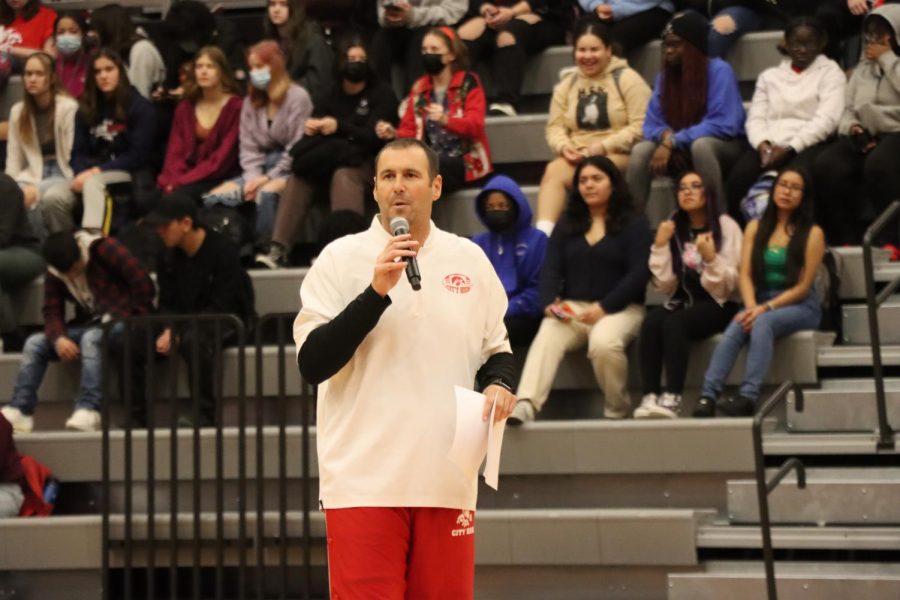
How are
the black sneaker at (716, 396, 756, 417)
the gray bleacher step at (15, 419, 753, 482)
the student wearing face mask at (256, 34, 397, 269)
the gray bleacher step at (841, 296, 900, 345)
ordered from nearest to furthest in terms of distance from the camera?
the gray bleacher step at (15, 419, 753, 482)
the black sneaker at (716, 396, 756, 417)
the gray bleacher step at (841, 296, 900, 345)
the student wearing face mask at (256, 34, 397, 269)

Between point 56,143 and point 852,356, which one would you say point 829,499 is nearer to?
point 852,356

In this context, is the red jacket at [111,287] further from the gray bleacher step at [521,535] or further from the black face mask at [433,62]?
the black face mask at [433,62]

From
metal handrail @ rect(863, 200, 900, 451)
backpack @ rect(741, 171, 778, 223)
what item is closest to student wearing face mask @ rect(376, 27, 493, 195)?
backpack @ rect(741, 171, 778, 223)

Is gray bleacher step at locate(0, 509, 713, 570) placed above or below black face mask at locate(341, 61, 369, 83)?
below

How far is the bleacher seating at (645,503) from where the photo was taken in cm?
689

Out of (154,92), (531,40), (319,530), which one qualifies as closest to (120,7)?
(154,92)

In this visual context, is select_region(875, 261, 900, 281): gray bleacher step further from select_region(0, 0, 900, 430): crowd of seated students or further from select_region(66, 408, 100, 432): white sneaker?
select_region(66, 408, 100, 432): white sneaker

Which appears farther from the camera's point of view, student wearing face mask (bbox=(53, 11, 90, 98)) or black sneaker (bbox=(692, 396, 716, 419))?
student wearing face mask (bbox=(53, 11, 90, 98))

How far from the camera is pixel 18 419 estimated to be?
8.38 m

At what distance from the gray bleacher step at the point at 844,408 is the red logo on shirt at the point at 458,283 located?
11.8 ft

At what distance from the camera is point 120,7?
10641mm

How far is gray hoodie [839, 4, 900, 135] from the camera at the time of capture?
811cm

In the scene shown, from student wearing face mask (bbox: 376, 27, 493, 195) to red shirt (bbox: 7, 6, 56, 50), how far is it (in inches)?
135

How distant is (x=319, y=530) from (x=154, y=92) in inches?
159
